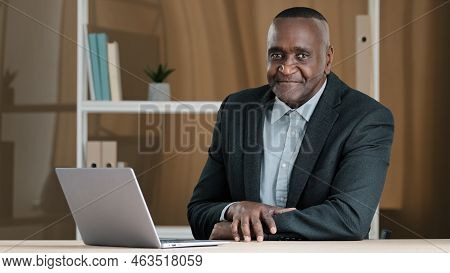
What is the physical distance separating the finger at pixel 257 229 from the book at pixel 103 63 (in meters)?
1.72

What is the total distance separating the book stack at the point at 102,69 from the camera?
3.59 m

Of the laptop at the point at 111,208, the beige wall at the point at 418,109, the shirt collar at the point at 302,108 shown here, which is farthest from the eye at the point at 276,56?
the beige wall at the point at 418,109

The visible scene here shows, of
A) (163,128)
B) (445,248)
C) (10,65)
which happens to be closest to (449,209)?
(163,128)

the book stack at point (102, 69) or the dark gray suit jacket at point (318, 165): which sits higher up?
the book stack at point (102, 69)

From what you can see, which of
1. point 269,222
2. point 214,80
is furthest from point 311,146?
point 214,80

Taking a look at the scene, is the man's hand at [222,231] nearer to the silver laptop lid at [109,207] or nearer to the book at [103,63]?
the silver laptop lid at [109,207]

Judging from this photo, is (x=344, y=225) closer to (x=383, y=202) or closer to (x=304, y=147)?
(x=304, y=147)

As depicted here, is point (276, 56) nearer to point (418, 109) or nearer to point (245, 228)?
point (245, 228)

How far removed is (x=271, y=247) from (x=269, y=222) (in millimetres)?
367

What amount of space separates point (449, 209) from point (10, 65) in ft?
7.25

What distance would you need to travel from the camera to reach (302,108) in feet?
8.23

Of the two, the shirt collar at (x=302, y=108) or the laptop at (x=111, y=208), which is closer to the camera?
the laptop at (x=111, y=208)

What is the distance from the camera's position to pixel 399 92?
411 cm
